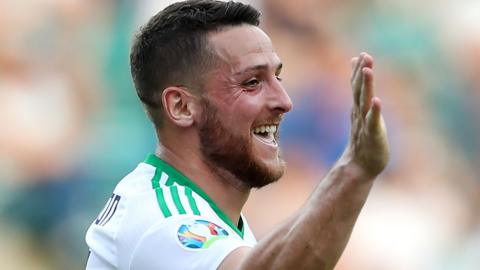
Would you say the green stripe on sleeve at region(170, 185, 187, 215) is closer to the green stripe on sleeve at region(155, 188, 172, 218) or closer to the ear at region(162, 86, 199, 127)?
the green stripe on sleeve at region(155, 188, 172, 218)

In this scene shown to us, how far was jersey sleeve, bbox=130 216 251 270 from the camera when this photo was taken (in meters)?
2.43

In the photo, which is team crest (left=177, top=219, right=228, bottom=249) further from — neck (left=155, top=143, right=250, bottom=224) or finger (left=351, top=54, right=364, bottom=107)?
finger (left=351, top=54, right=364, bottom=107)

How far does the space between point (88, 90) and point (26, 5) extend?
28.4 inches

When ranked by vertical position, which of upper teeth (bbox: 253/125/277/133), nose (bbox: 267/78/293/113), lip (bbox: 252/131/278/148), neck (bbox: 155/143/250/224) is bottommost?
neck (bbox: 155/143/250/224)

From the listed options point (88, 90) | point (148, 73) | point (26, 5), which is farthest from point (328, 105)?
point (148, 73)

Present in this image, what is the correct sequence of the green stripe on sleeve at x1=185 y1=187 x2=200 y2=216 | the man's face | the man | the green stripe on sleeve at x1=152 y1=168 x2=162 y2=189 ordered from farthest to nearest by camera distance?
the man's face → the green stripe on sleeve at x1=152 y1=168 x2=162 y2=189 → the green stripe on sleeve at x1=185 y1=187 x2=200 y2=216 → the man

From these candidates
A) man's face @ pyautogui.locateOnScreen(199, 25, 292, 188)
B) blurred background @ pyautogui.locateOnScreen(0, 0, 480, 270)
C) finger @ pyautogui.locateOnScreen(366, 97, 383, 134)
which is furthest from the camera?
blurred background @ pyautogui.locateOnScreen(0, 0, 480, 270)

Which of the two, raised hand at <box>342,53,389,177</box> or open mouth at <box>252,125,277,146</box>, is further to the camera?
open mouth at <box>252,125,277,146</box>

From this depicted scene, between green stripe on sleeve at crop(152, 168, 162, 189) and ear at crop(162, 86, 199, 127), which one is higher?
ear at crop(162, 86, 199, 127)

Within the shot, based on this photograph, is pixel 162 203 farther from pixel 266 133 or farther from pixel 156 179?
pixel 266 133

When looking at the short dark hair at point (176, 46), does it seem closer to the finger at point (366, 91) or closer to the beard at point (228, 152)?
the beard at point (228, 152)

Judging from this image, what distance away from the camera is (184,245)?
97.3 inches

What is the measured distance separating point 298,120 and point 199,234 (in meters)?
3.61

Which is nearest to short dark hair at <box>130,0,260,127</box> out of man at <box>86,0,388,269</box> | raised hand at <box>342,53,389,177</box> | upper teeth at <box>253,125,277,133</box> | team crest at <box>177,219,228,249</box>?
man at <box>86,0,388,269</box>
